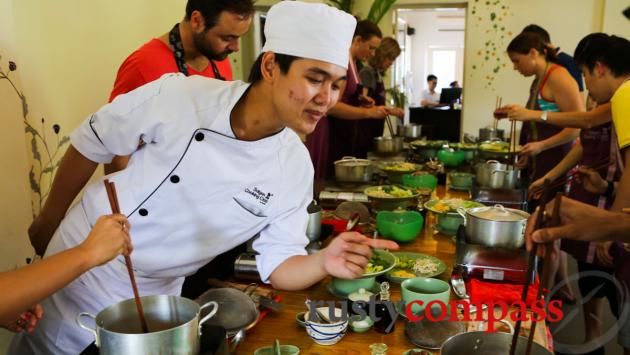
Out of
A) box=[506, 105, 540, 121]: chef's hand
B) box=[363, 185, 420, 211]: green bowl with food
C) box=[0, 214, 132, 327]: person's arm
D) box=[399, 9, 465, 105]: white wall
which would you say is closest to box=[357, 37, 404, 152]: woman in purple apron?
box=[506, 105, 540, 121]: chef's hand

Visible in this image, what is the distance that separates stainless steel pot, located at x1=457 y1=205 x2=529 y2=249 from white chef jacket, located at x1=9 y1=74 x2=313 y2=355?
59 centimetres

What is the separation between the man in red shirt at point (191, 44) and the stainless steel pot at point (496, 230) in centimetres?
115

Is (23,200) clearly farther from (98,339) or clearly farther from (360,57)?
(360,57)

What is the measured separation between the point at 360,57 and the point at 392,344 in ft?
9.96

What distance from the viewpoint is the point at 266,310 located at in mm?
1394

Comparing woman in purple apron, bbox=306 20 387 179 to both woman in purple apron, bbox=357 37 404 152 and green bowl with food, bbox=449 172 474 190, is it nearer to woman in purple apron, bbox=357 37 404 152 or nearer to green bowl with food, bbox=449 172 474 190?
woman in purple apron, bbox=357 37 404 152

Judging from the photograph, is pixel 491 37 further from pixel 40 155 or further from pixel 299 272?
pixel 299 272

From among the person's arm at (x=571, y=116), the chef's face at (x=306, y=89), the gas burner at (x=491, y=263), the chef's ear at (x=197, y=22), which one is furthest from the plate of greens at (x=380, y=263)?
the person's arm at (x=571, y=116)

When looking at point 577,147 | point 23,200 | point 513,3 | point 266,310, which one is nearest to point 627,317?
point 577,147

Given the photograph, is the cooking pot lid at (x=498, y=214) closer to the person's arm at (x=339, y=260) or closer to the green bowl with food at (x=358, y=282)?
the green bowl with food at (x=358, y=282)

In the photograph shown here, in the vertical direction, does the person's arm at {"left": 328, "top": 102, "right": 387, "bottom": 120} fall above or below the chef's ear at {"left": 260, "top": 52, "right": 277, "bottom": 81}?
below

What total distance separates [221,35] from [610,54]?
1674 millimetres

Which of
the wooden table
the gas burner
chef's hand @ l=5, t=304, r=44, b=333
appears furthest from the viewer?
the gas burner

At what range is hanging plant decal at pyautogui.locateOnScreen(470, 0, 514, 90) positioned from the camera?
6.07 metres
